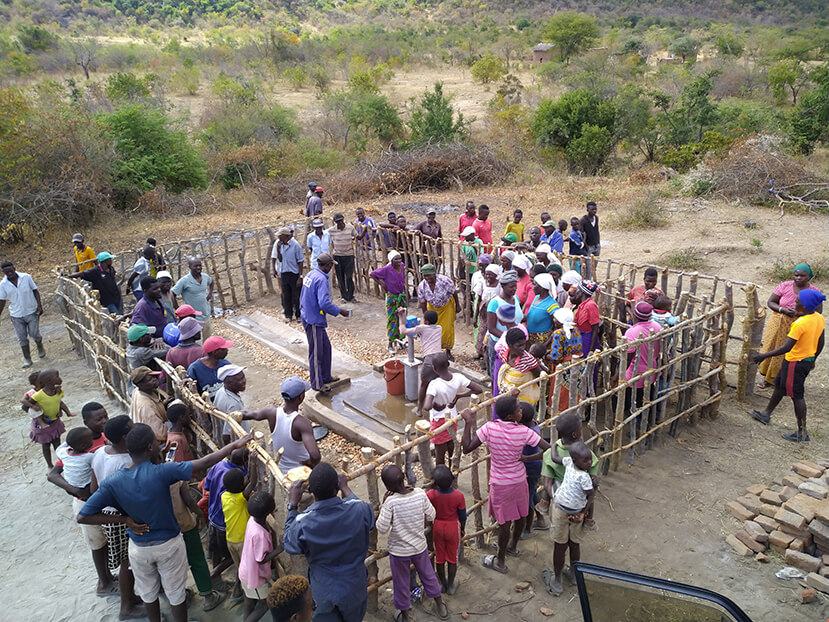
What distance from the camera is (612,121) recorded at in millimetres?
20109

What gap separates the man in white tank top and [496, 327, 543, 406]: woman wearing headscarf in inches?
72.5

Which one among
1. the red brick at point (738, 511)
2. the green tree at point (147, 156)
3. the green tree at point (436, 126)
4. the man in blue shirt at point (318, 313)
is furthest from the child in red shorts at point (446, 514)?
the green tree at point (436, 126)

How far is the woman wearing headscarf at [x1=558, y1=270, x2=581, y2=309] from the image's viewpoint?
6855 millimetres

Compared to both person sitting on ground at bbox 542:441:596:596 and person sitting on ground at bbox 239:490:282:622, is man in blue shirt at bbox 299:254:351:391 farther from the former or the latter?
person sitting on ground at bbox 542:441:596:596

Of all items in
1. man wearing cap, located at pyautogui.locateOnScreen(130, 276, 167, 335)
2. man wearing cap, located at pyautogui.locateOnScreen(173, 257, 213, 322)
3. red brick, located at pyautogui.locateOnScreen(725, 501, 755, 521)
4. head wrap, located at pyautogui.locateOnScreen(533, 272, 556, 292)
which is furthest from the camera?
man wearing cap, located at pyautogui.locateOnScreen(173, 257, 213, 322)

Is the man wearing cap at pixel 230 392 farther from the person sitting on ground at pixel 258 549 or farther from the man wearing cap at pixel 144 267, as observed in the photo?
the man wearing cap at pixel 144 267

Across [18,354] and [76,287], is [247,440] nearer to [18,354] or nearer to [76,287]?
[76,287]

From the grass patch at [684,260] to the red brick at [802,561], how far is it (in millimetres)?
7658

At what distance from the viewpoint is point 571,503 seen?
13.4ft

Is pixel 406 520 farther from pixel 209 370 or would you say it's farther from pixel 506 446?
pixel 209 370

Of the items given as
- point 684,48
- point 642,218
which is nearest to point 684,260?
point 642,218

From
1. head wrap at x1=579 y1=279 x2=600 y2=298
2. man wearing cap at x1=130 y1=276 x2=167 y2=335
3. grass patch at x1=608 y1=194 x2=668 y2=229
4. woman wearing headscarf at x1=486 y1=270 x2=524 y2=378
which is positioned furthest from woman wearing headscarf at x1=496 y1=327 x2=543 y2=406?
grass patch at x1=608 y1=194 x2=668 y2=229

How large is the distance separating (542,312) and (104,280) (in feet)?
20.6

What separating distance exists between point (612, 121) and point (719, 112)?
12.0ft
